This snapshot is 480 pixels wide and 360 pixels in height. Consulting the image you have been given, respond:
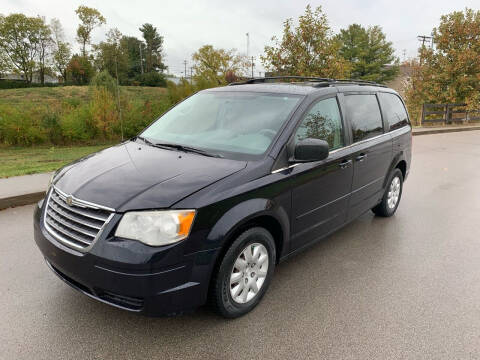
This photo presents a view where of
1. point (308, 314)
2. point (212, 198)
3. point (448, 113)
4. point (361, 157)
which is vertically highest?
point (448, 113)

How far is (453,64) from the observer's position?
21797mm

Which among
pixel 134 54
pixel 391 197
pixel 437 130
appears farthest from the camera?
pixel 134 54

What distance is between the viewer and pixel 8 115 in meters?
14.6

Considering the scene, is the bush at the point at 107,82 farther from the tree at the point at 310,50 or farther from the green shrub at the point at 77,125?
the tree at the point at 310,50

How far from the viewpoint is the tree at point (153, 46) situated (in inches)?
2884

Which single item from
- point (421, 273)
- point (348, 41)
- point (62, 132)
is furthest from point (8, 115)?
point (348, 41)

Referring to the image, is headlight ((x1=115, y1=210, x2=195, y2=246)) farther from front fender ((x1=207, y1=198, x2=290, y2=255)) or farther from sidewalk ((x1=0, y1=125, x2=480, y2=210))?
sidewalk ((x1=0, y1=125, x2=480, y2=210))

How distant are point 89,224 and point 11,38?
2955 inches

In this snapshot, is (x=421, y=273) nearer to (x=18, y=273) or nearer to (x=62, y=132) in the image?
(x=18, y=273)

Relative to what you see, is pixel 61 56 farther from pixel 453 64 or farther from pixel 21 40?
pixel 453 64

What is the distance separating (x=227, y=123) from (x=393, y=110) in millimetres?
2735

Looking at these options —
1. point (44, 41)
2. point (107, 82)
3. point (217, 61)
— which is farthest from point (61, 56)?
point (107, 82)

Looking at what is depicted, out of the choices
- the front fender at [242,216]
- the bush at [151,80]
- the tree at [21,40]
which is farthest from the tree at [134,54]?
the front fender at [242,216]

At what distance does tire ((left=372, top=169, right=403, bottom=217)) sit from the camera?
5.11 metres
